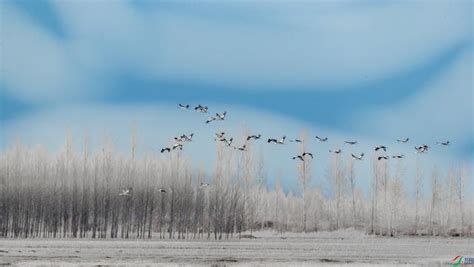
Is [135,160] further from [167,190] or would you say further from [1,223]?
[1,223]

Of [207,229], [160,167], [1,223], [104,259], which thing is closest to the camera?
[104,259]

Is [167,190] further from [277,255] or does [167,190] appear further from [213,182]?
[277,255]

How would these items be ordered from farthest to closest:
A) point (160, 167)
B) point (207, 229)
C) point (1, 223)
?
point (160, 167) → point (207, 229) → point (1, 223)

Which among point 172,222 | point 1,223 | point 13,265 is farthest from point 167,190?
point 13,265

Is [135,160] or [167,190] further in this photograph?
[135,160]

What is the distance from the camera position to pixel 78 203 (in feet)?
191

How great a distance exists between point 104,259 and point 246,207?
126 ft

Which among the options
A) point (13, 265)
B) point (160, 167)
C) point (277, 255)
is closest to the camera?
point (13, 265)

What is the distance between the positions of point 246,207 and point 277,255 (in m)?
34.3

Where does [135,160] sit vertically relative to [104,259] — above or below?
above

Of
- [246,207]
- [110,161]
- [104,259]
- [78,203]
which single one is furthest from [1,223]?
[104,259]

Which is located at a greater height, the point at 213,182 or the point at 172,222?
the point at 213,182

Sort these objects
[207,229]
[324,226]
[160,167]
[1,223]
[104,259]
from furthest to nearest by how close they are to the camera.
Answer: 1. [324,226]
2. [160,167]
3. [207,229]
4. [1,223]
5. [104,259]

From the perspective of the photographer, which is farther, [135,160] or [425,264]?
[135,160]
